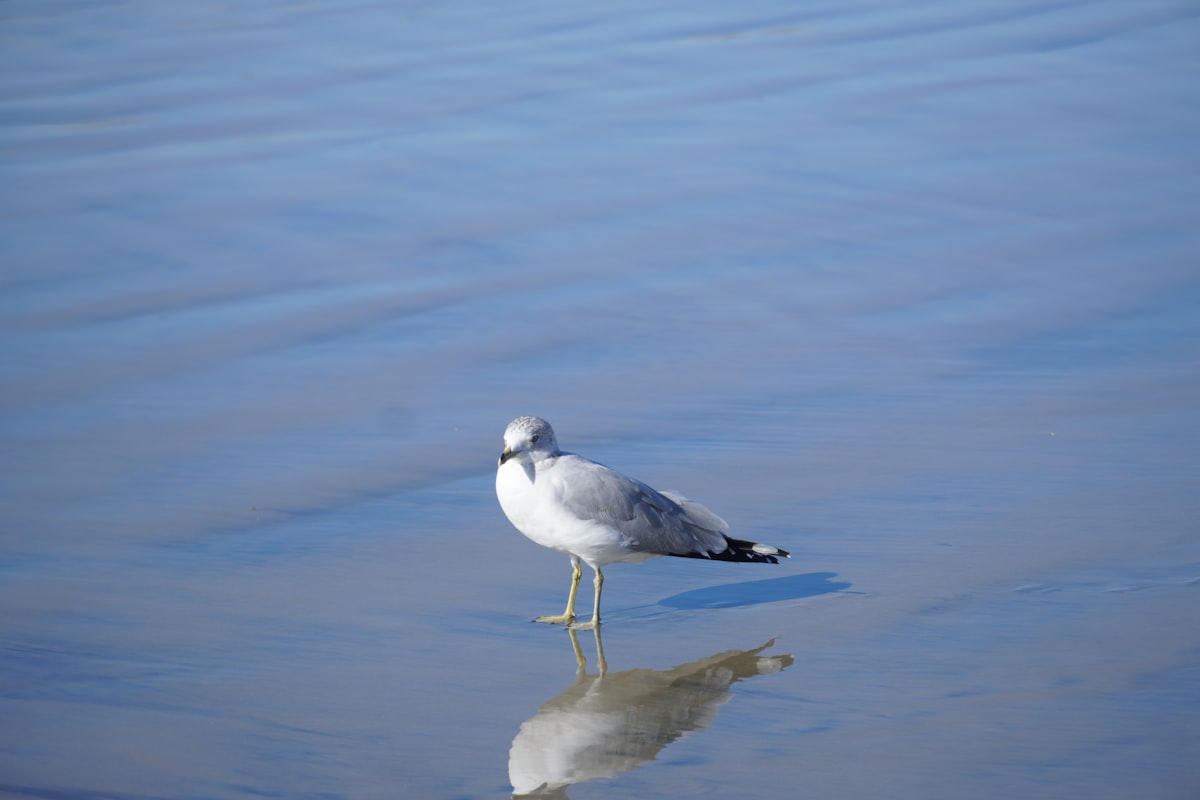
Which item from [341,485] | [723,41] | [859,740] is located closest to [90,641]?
[341,485]

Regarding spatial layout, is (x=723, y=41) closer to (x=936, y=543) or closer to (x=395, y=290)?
(x=395, y=290)

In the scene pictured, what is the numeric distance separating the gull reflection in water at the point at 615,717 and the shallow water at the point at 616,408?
0.02 m

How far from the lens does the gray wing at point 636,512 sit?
17.2 feet

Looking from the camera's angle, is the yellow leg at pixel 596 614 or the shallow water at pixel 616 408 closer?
the shallow water at pixel 616 408

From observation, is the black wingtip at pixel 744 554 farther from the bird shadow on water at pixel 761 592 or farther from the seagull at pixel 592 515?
the bird shadow on water at pixel 761 592

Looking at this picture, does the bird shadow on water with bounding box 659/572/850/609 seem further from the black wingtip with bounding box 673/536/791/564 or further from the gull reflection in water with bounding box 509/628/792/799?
the gull reflection in water with bounding box 509/628/792/799

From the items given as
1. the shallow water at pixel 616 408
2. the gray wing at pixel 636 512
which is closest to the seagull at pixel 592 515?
the gray wing at pixel 636 512

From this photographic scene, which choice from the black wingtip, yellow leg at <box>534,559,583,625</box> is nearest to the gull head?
yellow leg at <box>534,559,583,625</box>

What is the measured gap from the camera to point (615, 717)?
4.51m

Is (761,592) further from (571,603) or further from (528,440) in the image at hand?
(528,440)

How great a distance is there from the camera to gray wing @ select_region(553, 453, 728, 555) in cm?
523

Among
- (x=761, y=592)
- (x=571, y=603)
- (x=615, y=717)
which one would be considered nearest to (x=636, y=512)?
(x=571, y=603)

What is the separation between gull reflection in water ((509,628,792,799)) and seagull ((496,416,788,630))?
337 millimetres

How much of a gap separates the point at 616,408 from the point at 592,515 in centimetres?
169
